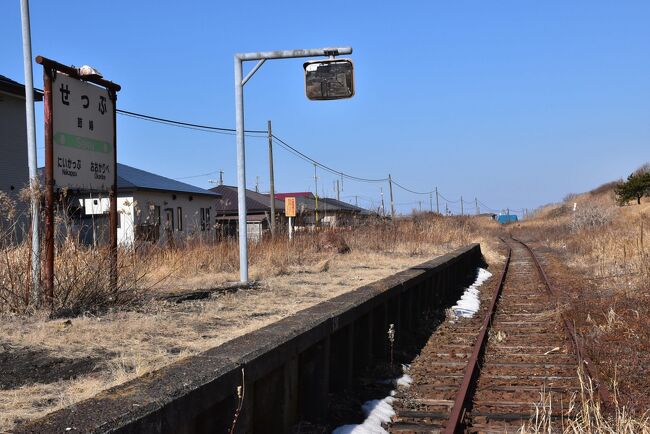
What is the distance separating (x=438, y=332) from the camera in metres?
9.61

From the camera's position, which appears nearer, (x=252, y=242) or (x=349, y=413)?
(x=349, y=413)

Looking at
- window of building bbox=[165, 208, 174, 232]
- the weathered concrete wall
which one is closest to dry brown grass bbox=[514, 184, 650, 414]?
the weathered concrete wall

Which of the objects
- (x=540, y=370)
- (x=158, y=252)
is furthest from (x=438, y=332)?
(x=158, y=252)

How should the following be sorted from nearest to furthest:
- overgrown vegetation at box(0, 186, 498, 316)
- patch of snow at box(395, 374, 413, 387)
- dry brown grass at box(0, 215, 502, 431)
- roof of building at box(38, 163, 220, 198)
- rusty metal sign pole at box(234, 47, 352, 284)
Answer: dry brown grass at box(0, 215, 502, 431) → overgrown vegetation at box(0, 186, 498, 316) → patch of snow at box(395, 374, 413, 387) → rusty metal sign pole at box(234, 47, 352, 284) → roof of building at box(38, 163, 220, 198)

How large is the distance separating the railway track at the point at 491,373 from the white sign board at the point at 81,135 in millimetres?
4130

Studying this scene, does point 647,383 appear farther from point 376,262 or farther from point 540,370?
point 376,262

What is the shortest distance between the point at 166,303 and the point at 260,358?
360cm

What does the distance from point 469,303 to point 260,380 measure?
931 cm

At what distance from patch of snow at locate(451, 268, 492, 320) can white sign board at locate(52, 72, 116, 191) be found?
22.1 feet

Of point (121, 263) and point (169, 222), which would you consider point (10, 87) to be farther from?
point (121, 263)

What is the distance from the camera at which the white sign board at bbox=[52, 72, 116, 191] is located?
6.42 m

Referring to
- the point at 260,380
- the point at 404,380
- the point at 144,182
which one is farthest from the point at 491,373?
the point at 144,182

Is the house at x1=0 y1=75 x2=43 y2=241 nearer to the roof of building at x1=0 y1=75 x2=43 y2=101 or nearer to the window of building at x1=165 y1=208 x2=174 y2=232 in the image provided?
the roof of building at x1=0 y1=75 x2=43 y2=101

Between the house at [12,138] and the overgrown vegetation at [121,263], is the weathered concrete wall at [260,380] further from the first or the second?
the house at [12,138]
